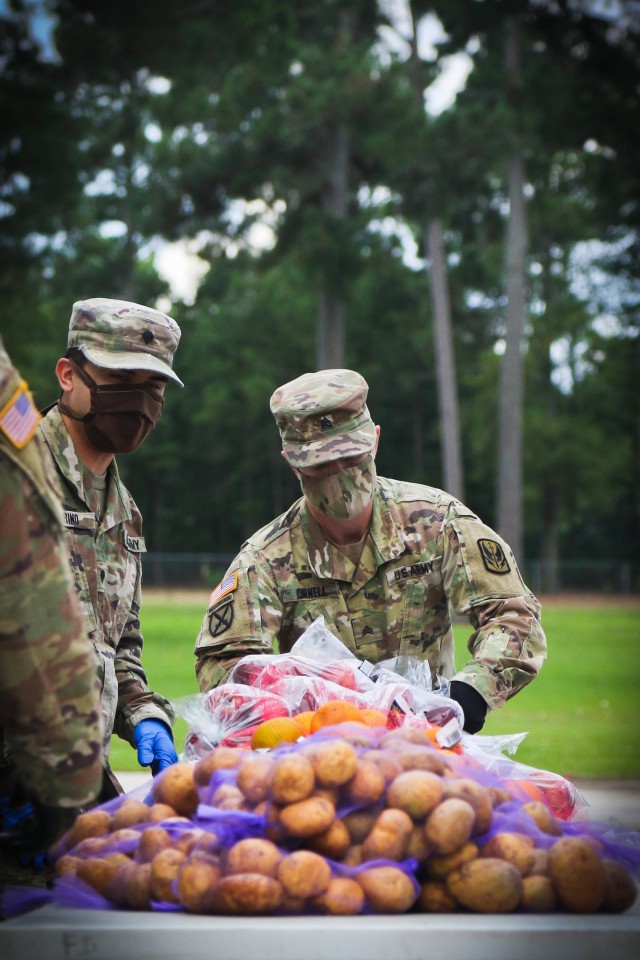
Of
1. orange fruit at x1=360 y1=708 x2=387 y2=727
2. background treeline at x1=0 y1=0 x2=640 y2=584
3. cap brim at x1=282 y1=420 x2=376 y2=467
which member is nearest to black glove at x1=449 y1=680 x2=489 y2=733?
orange fruit at x1=360 y1=708 x2=387 y2=727

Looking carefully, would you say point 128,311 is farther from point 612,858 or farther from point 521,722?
point 521,722

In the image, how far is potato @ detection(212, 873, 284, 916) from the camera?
6.44 feet

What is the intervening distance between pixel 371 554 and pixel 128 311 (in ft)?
3.26

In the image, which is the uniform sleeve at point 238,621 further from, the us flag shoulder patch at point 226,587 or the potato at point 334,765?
the potato at point 334,765

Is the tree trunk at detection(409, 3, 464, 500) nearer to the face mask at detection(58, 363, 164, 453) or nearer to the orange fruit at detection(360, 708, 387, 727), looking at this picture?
the face mask at detection(58, 363, 164, 453)

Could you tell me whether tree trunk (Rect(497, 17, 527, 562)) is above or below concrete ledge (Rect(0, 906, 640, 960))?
above

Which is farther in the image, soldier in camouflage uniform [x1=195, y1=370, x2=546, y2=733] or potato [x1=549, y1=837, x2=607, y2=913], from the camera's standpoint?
soldier in camouflage uniform [x1=195, y1=370, x2=546, y2=733]

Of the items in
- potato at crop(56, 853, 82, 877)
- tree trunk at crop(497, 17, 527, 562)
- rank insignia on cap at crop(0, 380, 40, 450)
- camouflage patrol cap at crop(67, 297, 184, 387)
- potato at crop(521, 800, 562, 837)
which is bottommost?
potato at crop(56, 853, 82, 877)

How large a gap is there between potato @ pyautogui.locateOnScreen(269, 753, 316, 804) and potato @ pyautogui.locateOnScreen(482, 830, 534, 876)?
33 cm

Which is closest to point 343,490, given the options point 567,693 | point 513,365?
point 567,693

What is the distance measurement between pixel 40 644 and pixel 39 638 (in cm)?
1

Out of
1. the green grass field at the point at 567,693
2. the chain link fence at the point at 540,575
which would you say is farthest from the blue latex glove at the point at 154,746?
the chain link fence at the point at 540,575

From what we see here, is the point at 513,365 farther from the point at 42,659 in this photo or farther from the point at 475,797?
the point at 42,659

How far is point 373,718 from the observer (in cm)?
260
